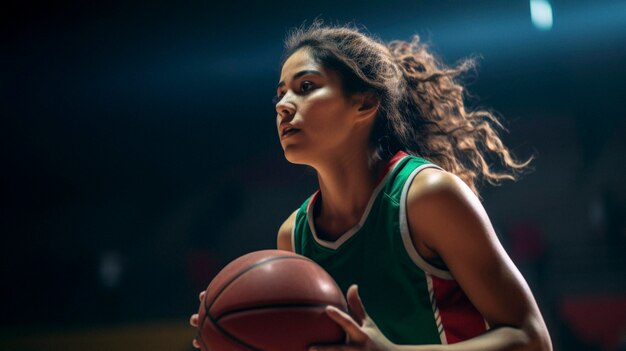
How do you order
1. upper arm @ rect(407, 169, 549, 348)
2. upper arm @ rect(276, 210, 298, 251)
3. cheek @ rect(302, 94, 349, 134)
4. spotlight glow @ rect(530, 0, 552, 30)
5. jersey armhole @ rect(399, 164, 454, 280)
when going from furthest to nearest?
1. spotlight glow @ rect(530, 0, 552, 30)
2. upper arm @ rect(276, 210, 298, 251)
3. cheek @ rect(302, 94, 349, 134)
4. jersey armhole @ rect(399, 164, 454, 280)
5. upper arm @ rect(407, 169, 549, 348)

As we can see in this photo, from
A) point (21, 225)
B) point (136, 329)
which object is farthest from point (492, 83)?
point (21, 225)

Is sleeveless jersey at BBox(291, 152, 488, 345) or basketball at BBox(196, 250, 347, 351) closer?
basketball at BBox(196, 250, 347, 351)

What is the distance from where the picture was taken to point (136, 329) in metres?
3.23

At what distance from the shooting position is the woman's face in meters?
1.37

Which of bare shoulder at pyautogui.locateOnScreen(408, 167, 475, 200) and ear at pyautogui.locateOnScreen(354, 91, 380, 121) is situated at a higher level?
ear at pyautogui.locateOnScreen(354, 91, 380, 121)

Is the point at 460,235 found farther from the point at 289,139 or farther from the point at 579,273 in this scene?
the point at 579,273

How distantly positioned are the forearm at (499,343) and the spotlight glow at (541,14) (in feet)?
6.58

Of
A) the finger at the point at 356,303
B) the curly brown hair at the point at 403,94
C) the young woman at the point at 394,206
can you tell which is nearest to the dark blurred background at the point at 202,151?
the curly brown hair at the point at 403,94

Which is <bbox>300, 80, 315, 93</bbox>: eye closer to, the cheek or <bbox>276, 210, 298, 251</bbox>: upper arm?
the cheek

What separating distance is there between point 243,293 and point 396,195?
0.39m

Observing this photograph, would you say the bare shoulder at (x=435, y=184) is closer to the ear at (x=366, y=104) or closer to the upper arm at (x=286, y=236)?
the ear at (x=366, y=104)

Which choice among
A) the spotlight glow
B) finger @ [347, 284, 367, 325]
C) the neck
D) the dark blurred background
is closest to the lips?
the neck

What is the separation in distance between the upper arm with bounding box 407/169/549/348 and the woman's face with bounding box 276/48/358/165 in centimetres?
25

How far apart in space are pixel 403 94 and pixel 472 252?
1.82 feet
